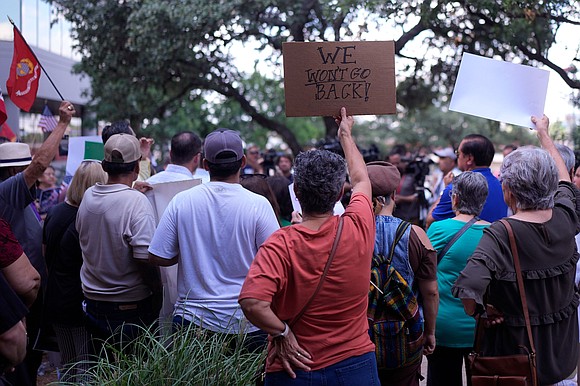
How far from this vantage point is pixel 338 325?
2.93 metres

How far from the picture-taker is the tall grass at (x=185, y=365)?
134 inches

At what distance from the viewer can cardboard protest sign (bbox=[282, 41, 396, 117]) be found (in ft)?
12.0

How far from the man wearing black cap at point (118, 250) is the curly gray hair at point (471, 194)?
73.7 inches

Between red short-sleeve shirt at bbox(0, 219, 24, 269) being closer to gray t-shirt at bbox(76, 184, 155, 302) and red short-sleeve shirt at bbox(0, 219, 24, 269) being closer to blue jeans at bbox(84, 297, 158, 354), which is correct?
gray t-shirt at bbox(76, 184, 155, 302)

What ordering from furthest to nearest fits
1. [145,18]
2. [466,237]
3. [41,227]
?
[145,18] → [41,227] → [466,237]

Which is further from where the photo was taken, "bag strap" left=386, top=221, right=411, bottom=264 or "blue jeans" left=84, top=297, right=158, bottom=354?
"blue jeans" left=84, top=297, right=158, bottom=354

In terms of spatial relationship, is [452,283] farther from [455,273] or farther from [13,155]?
[13,155]

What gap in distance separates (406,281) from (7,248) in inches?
74.7

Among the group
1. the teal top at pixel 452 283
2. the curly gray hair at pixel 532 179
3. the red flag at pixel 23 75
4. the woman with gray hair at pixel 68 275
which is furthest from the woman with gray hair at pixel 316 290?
the red flag at pixel 23 75

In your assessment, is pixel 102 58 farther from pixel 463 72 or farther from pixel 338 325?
pixel 338 325

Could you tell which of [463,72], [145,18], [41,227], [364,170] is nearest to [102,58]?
[145,18]

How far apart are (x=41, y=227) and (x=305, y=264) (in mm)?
2771

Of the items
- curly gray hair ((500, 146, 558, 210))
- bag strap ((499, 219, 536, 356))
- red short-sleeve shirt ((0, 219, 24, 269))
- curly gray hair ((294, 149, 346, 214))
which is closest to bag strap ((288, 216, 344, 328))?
curly gray hair ((294, 149, 346, 214))

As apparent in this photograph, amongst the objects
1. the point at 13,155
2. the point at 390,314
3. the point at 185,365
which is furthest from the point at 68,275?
the point at 390,314
